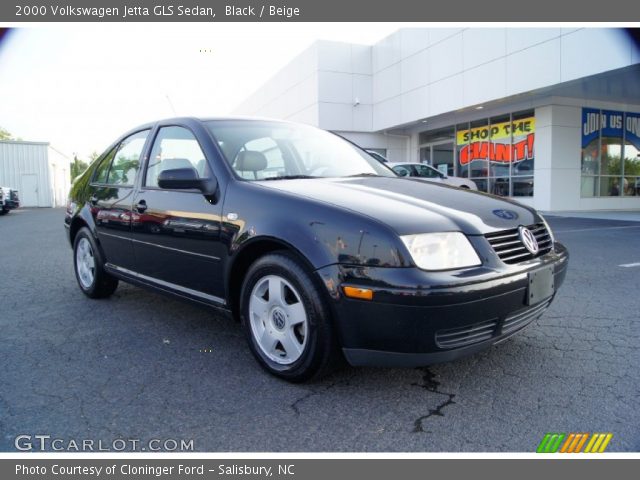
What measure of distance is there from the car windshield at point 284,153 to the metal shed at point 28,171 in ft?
113

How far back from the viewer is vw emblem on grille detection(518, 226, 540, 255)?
2648 millimetres

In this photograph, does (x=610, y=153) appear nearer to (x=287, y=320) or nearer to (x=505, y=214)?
(x=505, y=214)

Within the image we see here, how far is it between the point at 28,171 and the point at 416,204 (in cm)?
3613

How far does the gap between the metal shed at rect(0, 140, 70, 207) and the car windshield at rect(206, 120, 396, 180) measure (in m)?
34.3

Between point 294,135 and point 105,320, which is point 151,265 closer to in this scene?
point 105,320

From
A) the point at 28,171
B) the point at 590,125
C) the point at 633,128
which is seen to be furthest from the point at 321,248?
the point at 28,171

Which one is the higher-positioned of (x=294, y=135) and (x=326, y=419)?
(x=294, y=135)

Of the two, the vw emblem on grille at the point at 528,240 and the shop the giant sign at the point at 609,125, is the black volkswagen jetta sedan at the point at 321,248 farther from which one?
the shop the giant sign at the point at 609,125

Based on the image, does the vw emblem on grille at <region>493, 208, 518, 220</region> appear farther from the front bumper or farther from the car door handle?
the car door handle

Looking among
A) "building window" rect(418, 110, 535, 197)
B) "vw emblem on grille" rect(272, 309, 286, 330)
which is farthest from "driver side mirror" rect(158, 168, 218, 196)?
"building window" rect(418, 110, 535, 197)

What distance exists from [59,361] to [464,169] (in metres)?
18.3

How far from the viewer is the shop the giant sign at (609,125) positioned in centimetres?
1616

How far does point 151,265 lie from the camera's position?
3.61 metres
